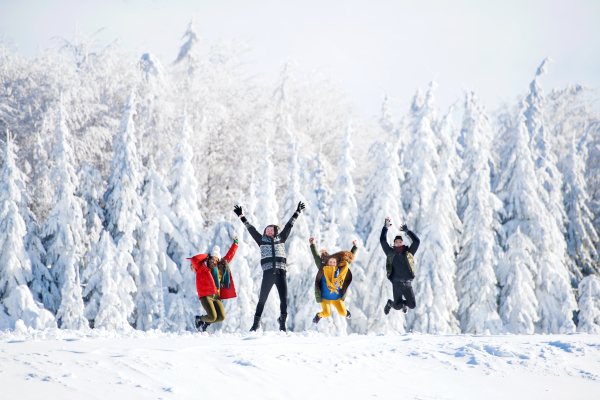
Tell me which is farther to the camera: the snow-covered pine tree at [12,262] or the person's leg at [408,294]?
the snow-covered pine tree at [12,262]

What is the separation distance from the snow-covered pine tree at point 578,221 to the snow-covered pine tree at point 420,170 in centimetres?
778

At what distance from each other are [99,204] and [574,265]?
2366 centimetres

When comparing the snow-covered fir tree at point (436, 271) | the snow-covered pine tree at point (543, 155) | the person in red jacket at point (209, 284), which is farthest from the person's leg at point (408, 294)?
the snow-covered pine tree at point (543, 155)

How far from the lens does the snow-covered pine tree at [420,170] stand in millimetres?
26308

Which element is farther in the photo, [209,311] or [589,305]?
[589,305]

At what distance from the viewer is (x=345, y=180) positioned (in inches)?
1001

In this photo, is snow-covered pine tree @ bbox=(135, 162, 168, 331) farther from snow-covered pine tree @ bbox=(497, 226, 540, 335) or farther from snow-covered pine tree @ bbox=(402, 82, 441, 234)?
snow-covered pine tree @ bbox=(497, 226, 540, 335)

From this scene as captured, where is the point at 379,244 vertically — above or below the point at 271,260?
above

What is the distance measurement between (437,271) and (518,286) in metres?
4.02

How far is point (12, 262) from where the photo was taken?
20.6 metres

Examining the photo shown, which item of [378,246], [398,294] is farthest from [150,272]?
[398,294]

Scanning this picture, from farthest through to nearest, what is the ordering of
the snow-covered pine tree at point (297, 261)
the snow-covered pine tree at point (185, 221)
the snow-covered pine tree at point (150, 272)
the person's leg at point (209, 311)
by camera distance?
the snow-covered pine tree at point (297, 261) < the snow-covered pine tree at point (185, 221) < the snow-covered pine tree at point (150, 272) < the person's leg at point (209, 311)

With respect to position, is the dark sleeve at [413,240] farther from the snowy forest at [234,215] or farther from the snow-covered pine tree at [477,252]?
the snow-covered pine tree at [477,252]

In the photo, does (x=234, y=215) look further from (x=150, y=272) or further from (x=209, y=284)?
(x=209, y=284)
